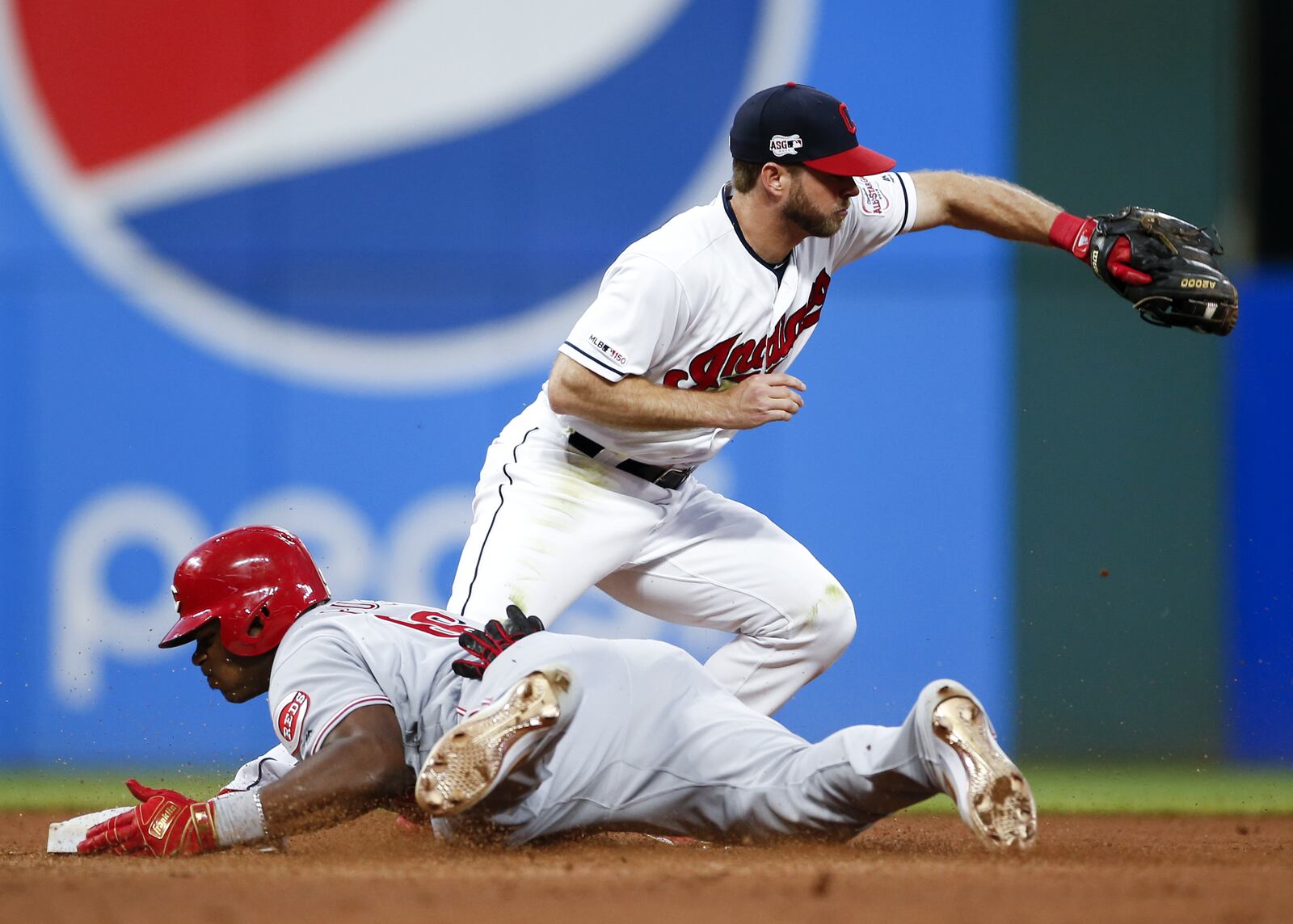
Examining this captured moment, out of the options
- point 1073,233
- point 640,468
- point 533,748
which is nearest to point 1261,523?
point 1073,233

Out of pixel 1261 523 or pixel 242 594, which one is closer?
pixel 242 594

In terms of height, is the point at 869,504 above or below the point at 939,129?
below

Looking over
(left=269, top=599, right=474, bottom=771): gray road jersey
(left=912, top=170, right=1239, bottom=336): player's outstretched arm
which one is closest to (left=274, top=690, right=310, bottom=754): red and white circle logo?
(left=269, top=599, right=474, bottom=771): gray road jersey

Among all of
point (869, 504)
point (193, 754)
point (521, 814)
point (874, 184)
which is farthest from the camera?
point (869, 504)

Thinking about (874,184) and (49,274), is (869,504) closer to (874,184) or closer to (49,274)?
(874,184)

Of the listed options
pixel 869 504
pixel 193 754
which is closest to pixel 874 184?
pixel 869 504

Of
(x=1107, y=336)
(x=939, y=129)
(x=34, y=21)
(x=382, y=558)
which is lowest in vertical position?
(x=382, y=558)

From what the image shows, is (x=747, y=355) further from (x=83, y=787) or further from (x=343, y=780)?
(x=83, y=787)
